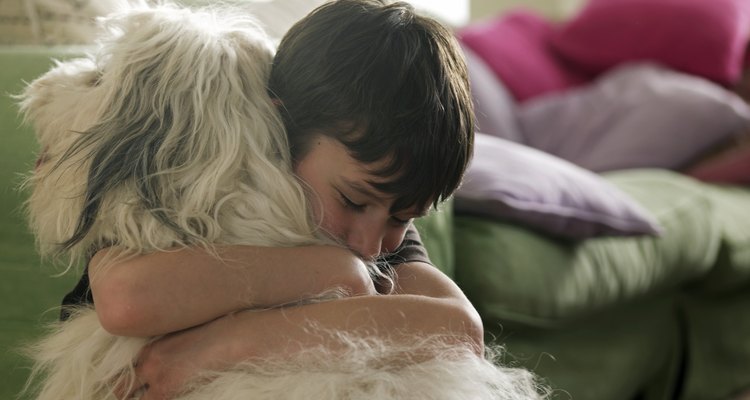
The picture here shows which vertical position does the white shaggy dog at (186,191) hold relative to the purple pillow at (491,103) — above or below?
above

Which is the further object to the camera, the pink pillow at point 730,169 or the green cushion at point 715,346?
the pink pillow at point 730,169

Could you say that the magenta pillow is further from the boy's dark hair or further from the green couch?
the boy's dark hair

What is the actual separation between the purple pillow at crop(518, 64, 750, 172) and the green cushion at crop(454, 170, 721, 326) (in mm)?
449

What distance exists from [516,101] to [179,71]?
1809 millimetres

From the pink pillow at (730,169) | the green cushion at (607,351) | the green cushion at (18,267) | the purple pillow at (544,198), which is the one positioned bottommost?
the green cushion at (607,351)

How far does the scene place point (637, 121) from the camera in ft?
7.48

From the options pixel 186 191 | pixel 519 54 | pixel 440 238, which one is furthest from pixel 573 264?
pixel 519 54

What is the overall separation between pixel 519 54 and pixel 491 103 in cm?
33

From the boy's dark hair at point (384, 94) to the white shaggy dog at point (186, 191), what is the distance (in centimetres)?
4

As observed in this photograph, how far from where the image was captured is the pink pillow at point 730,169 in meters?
2.12

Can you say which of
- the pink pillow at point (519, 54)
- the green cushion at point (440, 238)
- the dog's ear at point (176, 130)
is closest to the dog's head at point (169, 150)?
the dog's ear at point (176, 130)

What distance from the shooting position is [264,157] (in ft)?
2.70

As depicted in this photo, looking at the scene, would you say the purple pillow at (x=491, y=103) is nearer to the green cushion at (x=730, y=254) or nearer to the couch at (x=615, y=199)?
the couch at (x=615, y=199)

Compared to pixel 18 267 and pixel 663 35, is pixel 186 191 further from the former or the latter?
pixel 663 35
